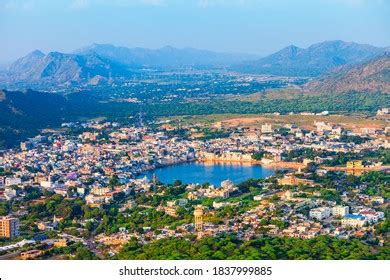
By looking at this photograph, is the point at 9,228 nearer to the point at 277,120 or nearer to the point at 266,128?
the point at 266,128

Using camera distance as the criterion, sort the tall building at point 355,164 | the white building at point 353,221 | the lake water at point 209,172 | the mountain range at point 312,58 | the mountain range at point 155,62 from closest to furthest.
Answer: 1. the white building at point 353,221
2. the lake water at point 209,172
3. the tall building at point 355,164
4. the mountain range at point 155,62
5. the mountain range at point 312,58

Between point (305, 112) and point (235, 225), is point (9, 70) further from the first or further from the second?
point (235, 225)

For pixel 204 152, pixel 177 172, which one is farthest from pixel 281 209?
pixel 204 152

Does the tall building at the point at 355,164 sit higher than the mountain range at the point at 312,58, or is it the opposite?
the mountain range at the point at 312,58

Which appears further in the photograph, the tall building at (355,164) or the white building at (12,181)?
the tall building at (355,164)

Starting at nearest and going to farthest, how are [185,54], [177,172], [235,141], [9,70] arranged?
[177,172] < [235,141] < [9,70] < [185,54]

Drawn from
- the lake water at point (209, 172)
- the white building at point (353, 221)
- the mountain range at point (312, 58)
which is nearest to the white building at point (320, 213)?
the white building at point (353, 221)

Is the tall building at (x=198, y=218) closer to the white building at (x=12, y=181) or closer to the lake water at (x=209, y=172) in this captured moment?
the lake water at (x=209, y=172)
